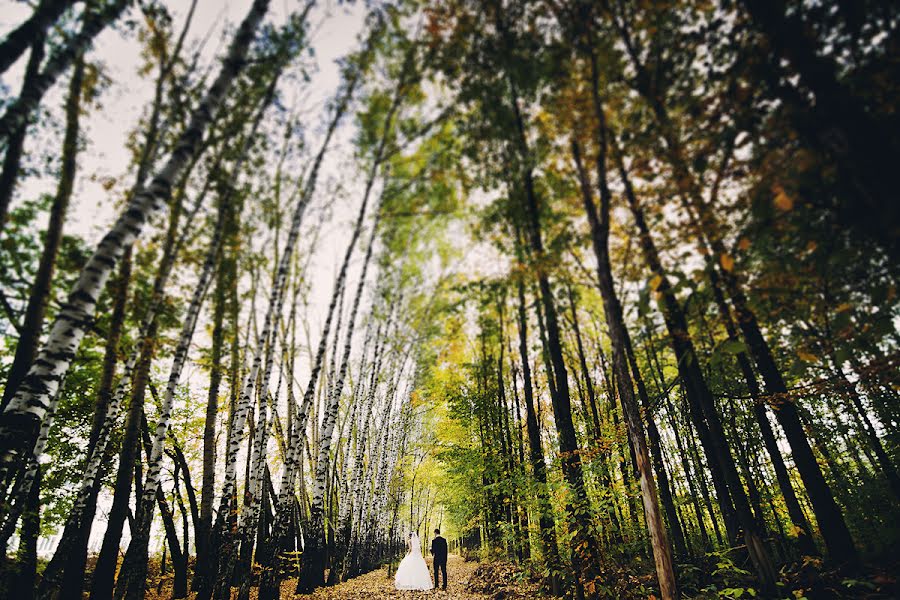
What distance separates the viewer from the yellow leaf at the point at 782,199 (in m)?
2.39

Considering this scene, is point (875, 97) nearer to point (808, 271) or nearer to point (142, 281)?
point (808, 271)

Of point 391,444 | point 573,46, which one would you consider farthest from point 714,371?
point 391,444

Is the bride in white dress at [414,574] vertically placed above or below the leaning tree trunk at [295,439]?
below

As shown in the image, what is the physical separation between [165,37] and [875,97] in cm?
1216

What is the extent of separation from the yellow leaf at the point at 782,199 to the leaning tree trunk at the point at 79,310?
238 inches

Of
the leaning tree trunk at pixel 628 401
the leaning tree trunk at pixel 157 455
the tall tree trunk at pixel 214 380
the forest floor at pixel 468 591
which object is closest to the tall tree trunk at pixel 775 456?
the leaning tree trunk at pixel 628 401

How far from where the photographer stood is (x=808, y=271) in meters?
3.31

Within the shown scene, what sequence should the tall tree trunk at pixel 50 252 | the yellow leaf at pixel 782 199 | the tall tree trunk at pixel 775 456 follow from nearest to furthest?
the yellow leaf at pixel 782 199 < the tall tree trunk at pixel 50 252 < the tall tree trunk at pixel 775 456

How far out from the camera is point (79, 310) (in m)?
3.72

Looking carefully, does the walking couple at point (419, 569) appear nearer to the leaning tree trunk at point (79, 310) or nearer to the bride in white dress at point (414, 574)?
the bride in white dress at point (414, 574)

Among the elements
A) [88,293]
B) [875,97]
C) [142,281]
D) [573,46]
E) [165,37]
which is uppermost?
[165,37]

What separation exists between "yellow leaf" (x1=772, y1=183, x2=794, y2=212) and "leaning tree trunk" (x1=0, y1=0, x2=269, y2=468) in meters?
6.05

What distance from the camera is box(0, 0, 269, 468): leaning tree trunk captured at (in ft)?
11.2

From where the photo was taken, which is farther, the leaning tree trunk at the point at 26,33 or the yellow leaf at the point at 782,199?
the leaning tree trunk at the point at 26,33
